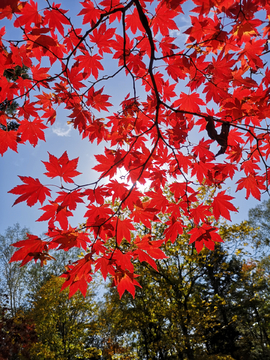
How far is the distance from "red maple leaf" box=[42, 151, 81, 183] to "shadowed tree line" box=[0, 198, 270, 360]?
500cm

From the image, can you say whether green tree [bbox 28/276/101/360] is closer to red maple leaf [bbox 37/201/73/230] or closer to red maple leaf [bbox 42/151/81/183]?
red maple leaf [bbox 37/201/73/230]

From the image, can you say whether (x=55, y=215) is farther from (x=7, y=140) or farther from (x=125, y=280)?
(x=7, y=140)

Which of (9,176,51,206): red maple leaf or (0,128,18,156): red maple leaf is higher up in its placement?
(0,128,18,156): red maple leaf

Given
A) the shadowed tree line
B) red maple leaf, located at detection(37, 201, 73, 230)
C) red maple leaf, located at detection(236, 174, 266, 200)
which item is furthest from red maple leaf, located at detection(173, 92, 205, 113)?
the shadowed tree line

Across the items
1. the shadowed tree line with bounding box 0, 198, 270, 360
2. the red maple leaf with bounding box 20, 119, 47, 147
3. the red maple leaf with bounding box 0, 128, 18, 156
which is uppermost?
the red maple leaf with bounding box 20, 119, 47, 147

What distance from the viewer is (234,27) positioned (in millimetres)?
1675

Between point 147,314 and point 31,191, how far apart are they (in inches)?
286

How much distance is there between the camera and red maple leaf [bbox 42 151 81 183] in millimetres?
1483

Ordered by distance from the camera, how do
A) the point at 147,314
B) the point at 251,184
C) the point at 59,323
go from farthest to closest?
1. the point at 59,323
2. the point at 147,314
3. the point at 251,184

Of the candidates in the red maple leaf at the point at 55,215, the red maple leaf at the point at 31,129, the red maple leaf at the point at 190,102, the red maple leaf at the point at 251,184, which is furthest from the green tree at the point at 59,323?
the red maple leaf at the point at 190,102

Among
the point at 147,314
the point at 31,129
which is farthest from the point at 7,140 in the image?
the point at 147,314

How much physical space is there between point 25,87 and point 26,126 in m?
0.41

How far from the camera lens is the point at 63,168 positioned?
152 centimetres

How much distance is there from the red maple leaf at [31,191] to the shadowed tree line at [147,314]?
197 inches
